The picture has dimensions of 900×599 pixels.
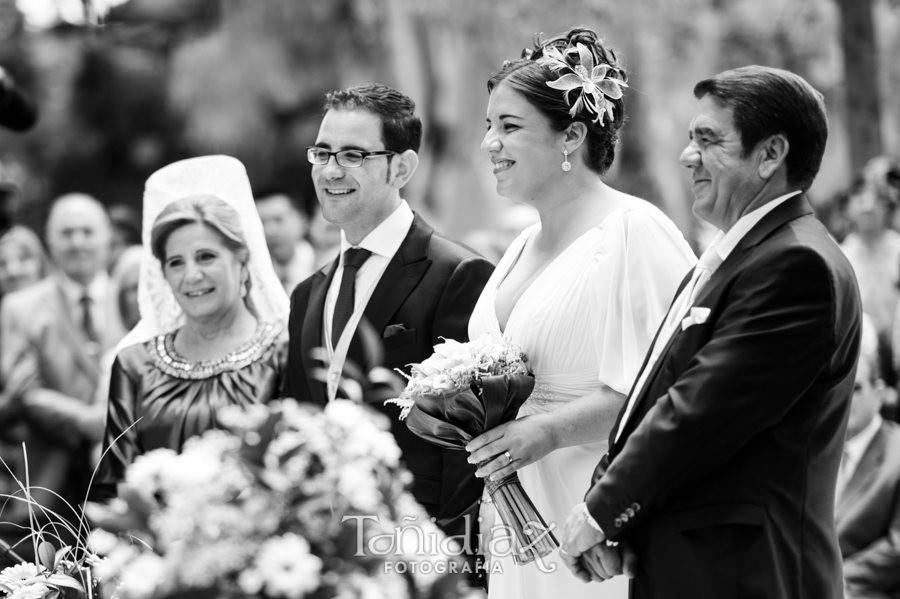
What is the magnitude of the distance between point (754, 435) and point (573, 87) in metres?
1.36

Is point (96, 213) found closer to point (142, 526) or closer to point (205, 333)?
point (205, 333)

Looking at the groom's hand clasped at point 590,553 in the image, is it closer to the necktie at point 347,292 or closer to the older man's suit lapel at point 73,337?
the necktie at point 347,292

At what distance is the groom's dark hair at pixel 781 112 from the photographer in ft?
9.52

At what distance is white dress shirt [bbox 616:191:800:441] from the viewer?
9.62 feet

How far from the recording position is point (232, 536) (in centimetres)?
189

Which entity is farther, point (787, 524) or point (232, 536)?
point (787, 524)

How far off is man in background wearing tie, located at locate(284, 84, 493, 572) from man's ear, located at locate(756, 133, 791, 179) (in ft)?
4.82

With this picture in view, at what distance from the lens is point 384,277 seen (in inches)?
166

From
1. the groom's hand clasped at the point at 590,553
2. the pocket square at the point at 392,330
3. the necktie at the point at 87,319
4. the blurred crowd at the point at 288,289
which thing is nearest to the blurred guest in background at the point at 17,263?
the blurred crowd at the point at 288,289

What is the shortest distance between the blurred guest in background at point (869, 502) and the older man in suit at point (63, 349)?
13.3 feet

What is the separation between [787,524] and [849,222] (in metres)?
6.00

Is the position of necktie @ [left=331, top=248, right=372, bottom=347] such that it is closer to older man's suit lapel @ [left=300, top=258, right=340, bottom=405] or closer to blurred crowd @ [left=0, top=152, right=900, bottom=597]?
older man's suit lapel @ [left=300, top=258, right=340, bottom=405]

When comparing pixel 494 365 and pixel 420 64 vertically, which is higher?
pixel 420 64

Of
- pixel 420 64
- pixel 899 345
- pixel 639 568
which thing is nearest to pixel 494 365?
pixel 639 568
